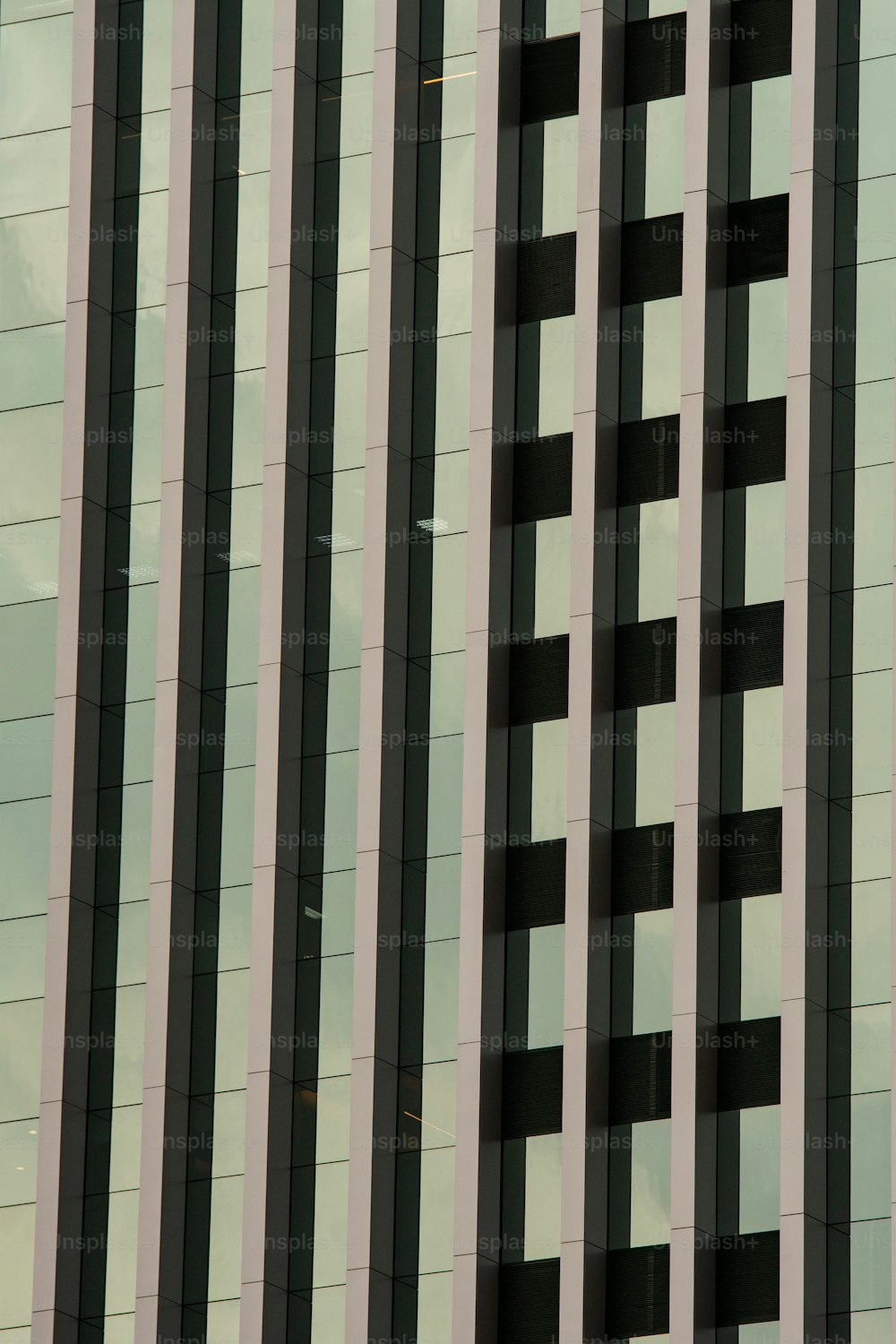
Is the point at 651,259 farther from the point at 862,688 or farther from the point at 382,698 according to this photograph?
the point at 382,698

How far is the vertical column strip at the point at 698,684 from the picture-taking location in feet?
162

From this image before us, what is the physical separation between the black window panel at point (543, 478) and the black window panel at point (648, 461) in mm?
954

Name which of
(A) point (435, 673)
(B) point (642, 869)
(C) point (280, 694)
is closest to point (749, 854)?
(B) point (642, 869)

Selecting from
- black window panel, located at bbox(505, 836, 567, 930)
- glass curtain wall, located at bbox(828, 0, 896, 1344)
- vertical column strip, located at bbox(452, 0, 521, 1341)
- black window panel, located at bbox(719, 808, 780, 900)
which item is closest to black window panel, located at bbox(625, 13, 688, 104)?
vertical column strip, located at bbox(452, 0, 521, 1341)

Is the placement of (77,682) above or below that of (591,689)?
above

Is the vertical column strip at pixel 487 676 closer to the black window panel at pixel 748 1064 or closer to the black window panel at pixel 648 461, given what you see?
the black window panel at pixel 648 461

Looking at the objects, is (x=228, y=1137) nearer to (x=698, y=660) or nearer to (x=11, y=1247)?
(x=11, y=1247)

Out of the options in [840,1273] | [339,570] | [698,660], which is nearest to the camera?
[840,1273]

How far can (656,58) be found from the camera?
56.2 meters

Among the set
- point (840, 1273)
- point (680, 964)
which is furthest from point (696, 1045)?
point (840, 1273)

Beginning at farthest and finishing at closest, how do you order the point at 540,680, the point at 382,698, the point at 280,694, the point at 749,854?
1. the point at 280,694
2. the point at 382,698
3. the point at 540,680
4. the point at 749,854

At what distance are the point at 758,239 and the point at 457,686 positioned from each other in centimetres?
981

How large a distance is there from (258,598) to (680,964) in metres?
11.3

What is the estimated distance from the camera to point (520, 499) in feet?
179
